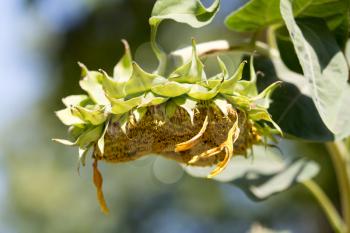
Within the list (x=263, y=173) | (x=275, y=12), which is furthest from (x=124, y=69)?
(x=263, y=173)

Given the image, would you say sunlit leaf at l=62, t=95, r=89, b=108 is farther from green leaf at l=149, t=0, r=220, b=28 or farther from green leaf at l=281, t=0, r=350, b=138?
green leaf at l=281, t=0, r=350, b=138

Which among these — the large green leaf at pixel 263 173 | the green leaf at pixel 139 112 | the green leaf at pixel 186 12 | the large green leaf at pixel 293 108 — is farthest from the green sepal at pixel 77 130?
the large green leaf at pixel 263 173

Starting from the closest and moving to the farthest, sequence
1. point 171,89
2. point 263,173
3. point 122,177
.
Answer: point 171,89
point 263,173
point 122,177

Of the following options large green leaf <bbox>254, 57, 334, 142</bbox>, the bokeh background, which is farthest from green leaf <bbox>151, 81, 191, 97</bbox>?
the bokeh background

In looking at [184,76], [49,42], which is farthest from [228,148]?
[49,42]

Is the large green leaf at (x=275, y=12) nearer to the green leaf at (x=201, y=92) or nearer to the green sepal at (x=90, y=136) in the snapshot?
the green leaf at (x=201, y=92)

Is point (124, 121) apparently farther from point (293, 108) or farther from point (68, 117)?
point (293, 108)
